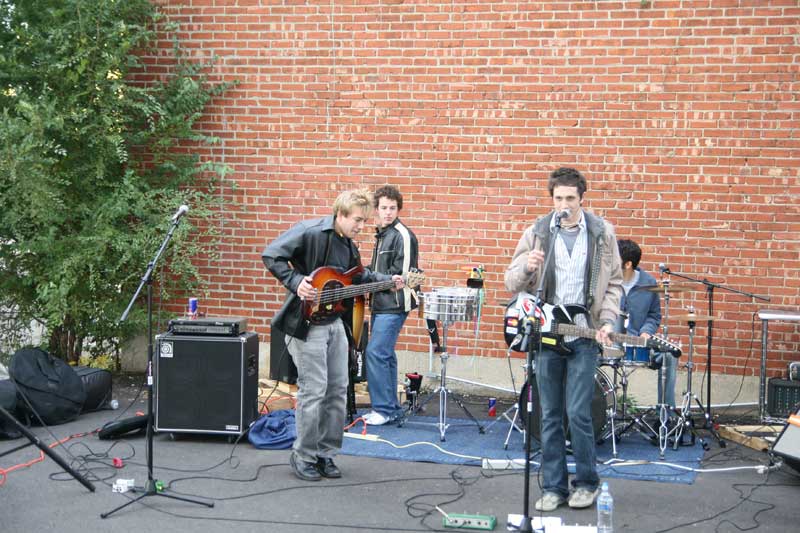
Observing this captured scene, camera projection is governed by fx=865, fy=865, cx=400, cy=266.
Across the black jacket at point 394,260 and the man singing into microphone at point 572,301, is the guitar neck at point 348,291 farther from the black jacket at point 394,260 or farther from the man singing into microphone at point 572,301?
the man singing into microphone at point 572,301

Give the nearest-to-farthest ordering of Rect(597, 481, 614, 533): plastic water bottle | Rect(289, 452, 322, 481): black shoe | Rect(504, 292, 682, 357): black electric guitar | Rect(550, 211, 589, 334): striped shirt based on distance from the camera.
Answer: Rect(597, 481, 614, 533): plastic water bottle
Rect(504, 292, 682, 357): black electric guitar
Rect(550, 211, 589, 334): striped shirt
Rect(289, 452, 322, 481): black shoe

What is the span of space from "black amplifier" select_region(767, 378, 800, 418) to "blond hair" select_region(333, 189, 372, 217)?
164 inches

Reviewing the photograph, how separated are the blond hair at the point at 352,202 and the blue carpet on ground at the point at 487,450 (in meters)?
2.04

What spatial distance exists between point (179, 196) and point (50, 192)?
1227 millimetres

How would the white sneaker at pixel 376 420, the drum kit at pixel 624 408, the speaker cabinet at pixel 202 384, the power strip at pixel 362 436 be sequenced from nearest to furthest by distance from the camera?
1. the drum kit at pixel 624 408
2. the speaker cabinet at pixel 202 384
3. the power strip at pixel 362 436
4. the white sneaker at pixel 376 420

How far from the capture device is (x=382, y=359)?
759 cm

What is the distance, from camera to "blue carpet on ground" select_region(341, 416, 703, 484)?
21.4 feet

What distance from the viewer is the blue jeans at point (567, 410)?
5.40 meters

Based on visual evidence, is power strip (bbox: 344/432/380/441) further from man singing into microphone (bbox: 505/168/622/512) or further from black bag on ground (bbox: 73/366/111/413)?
black bag on ground (bbox: 73/366/111/413)

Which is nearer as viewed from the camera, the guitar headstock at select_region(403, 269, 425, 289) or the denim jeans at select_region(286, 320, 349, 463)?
the denim jeans at select_region(286, 320, 349, 463)

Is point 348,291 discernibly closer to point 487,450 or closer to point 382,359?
point 382,359

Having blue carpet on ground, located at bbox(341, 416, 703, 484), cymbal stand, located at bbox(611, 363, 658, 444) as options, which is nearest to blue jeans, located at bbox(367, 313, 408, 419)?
blue carpet on ground, located at bbox(341, 416, 703, 484)

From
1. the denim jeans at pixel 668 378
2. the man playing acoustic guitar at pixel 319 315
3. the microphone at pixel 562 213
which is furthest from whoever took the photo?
the denim jeans at pixel 668 378

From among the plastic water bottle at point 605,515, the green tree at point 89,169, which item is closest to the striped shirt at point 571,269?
the plastic water bottle at point 605,515
